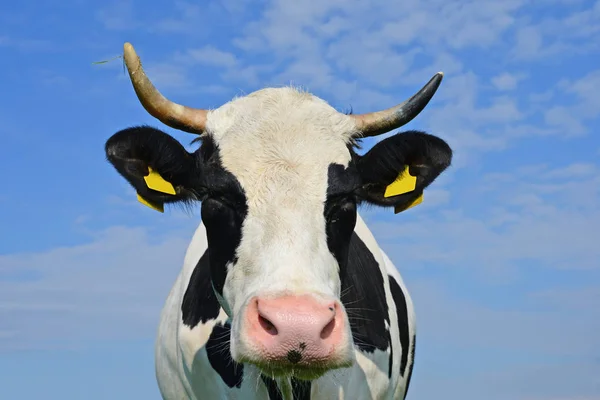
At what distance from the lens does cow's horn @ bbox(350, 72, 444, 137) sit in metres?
6.42

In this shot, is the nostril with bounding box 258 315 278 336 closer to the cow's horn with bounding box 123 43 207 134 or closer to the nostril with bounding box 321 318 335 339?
the nostril with bounding box 321 318 335 339

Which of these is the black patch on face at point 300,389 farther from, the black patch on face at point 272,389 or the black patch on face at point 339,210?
the black patch on face at point 339,210

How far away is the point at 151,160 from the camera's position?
6.01 metres

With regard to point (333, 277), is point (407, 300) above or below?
above

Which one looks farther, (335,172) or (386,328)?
(386,328)

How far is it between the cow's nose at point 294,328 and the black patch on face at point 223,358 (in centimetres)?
152

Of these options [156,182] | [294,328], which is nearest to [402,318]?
[156,182]

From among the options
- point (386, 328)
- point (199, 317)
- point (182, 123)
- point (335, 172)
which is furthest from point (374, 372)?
point (182, 123)

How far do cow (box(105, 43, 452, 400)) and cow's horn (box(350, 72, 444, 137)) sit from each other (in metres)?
0.01

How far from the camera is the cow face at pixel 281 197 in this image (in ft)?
14.8

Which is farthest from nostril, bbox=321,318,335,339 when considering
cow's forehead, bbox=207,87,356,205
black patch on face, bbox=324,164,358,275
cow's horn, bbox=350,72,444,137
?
cow's horn, bbox=350,72,444,137

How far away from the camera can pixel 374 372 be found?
6660 mm

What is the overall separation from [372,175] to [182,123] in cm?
149

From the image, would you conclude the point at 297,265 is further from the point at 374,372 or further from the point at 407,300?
the point at 407,300
